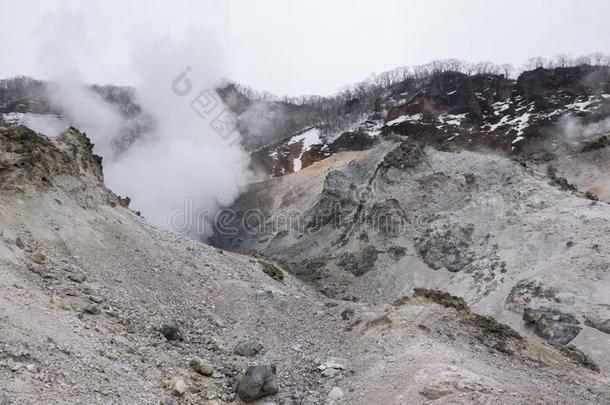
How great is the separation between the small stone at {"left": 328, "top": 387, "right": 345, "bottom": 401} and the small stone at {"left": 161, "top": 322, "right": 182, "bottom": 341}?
4.10m

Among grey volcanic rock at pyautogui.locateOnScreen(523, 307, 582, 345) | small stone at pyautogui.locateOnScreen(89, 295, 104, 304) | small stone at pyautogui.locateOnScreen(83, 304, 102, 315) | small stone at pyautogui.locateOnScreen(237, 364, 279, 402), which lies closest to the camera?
small stone at pyautogui.locateOnScreen(237, 364, 279, 402)

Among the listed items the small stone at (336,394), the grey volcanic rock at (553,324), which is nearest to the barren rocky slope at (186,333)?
the small stone at (336,394)

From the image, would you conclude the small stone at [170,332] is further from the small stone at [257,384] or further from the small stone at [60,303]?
the small stone at [257,384]

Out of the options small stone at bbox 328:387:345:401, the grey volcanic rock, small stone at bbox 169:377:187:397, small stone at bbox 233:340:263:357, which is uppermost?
small stone at bbox 233:340:263:357

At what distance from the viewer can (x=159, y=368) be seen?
972 centimetres

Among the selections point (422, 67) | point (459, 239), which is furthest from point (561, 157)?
point (422, 67)

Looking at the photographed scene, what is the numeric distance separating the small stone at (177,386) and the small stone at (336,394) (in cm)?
290

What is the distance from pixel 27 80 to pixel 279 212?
240 feet

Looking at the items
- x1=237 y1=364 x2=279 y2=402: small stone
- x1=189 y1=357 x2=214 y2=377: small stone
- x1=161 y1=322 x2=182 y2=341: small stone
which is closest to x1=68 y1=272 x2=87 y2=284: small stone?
x1=161 y1=322 x2=182 y2=341: small stone

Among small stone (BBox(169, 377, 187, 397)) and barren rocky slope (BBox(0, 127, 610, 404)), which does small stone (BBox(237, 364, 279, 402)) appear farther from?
small stone (BBox(169, 377, 187, 397))

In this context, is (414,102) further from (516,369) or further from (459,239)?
(516,369)

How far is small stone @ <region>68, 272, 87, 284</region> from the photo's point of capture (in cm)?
1284

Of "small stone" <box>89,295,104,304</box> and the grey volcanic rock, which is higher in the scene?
"small stone" <box>89,295,104,304</box>

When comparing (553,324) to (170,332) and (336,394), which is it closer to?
(336,394)
